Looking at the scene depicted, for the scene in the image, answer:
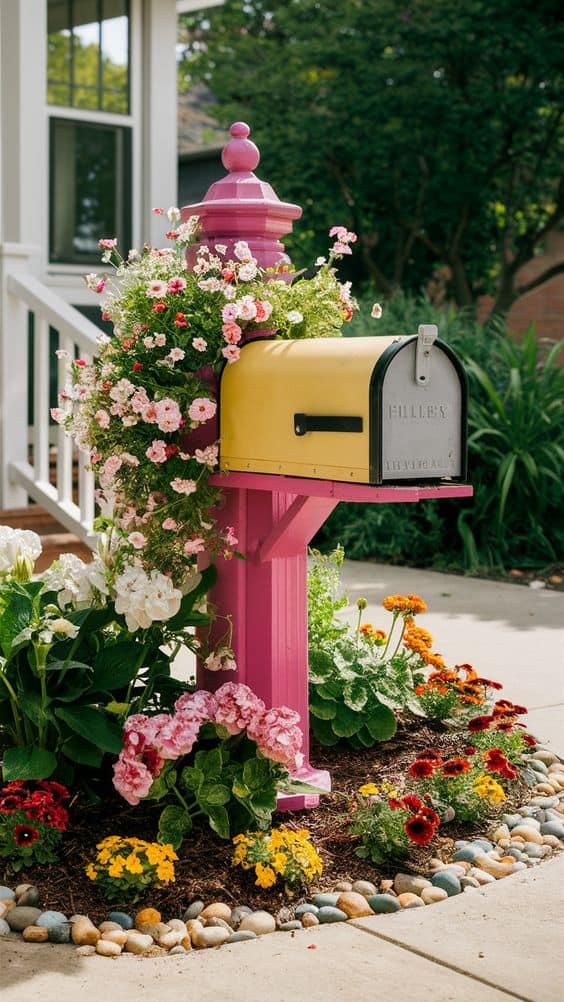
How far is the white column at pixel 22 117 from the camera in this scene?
23.9 feet

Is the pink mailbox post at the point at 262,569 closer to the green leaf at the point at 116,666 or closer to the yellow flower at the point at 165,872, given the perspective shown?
the green leaf at the point at 116,666

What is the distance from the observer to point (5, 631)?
3.13 m

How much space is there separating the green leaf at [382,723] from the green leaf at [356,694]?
48 millimetres

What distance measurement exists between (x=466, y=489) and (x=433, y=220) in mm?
11383

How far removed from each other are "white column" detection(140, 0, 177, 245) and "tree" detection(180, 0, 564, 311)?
560cm

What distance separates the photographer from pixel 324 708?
12.3ft

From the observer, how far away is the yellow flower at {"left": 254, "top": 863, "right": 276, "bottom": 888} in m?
2.85

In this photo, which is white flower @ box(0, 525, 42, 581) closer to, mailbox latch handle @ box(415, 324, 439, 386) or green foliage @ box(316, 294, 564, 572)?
mailbox latch handle @ box(415, 324, 439, 386)

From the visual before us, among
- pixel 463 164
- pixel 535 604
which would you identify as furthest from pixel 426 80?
pixel 535 604

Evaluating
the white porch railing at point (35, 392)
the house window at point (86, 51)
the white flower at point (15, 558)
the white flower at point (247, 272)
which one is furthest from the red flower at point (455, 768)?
the house window at point (86, 51)

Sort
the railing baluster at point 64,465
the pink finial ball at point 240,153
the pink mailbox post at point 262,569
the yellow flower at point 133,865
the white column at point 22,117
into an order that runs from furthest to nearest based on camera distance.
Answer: the white column at point 22,117 < the railing baluster at point 64,465 < the pink finial ball at point 240,153 < the pink mailbox post at point 262,569 < the yellow flower at point 133,865

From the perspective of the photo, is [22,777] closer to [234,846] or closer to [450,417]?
[234,846]

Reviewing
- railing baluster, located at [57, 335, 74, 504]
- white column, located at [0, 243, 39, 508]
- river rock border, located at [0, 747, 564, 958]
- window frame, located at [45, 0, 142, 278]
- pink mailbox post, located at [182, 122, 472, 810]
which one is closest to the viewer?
river rock border, located at [0, 747, 564, 958]

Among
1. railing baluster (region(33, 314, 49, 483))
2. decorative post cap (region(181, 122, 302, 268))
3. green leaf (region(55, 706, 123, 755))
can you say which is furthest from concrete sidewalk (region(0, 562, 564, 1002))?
railing baluster (region(33, 314, 49, 483))
